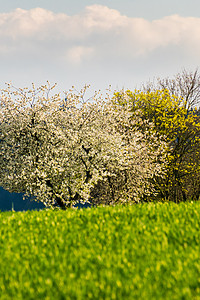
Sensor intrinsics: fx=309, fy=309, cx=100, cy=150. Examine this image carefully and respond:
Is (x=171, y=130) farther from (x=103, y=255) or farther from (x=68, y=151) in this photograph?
(x=103, y=255)

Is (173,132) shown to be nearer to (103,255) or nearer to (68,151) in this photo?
(68,151)

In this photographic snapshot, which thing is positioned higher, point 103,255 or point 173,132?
point 173,132

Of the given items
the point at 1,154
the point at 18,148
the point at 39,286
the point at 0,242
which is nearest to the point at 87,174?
the point at 18,148

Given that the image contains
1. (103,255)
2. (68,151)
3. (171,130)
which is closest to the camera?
(103,255)

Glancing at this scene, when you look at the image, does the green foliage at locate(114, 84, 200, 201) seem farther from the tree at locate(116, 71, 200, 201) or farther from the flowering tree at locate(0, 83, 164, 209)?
the flowering tree at locate(0, 83, 164, 209)

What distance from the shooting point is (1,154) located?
69.8ft

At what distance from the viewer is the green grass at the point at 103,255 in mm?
5125

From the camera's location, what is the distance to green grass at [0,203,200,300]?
512 cm

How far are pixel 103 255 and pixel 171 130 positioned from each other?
2121cm

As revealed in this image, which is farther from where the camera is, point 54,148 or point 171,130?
point 171,130

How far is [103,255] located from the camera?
253 inches

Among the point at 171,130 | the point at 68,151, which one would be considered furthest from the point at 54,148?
the point at 171,130

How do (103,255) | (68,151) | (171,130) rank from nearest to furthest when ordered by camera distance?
(103,255)
(68,151)
(171,130)

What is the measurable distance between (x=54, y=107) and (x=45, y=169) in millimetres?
4579
